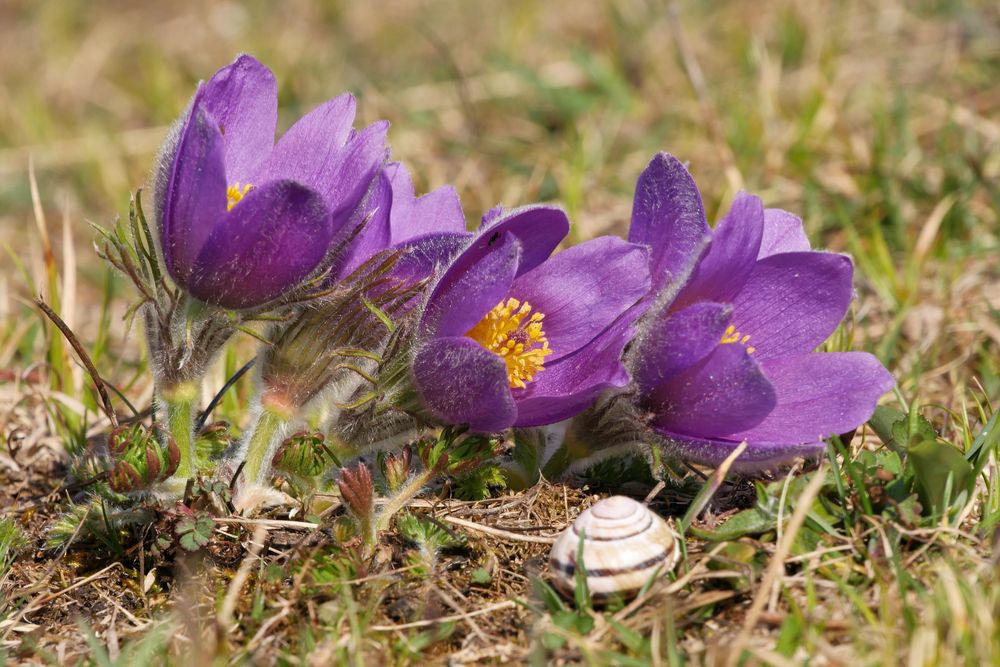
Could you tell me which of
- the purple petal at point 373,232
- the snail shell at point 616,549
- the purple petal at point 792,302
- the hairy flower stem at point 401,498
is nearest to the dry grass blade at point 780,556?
the snail shell at point 616,549

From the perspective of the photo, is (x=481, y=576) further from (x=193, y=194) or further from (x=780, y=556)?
(x=193, y=194)

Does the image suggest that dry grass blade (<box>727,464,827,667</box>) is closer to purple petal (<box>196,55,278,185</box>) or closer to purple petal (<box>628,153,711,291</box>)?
purple petal (<box>628,153,711,291</box>)

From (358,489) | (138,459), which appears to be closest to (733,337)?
(358,489)

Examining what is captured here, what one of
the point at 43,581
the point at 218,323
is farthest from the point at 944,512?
the point at 43,581

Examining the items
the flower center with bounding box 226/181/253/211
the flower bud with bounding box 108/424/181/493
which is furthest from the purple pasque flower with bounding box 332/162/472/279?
the flower bud with bounding box 108/424/181/493

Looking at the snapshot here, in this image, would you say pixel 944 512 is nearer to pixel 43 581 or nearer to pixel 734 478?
pixel 734 478

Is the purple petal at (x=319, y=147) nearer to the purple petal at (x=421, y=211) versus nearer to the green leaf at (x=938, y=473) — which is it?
the purple petal at (x=421, y=211)
